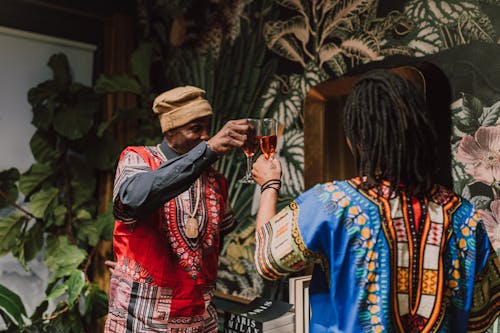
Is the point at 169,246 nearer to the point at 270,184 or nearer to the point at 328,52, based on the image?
the point at 270,184

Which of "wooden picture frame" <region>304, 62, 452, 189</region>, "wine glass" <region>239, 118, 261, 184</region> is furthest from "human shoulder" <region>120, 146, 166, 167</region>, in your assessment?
"wooden picture frame" <region>304, 62, 452, 189</region>

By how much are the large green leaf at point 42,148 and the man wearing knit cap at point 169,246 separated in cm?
140

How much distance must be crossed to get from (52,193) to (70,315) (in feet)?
2.28

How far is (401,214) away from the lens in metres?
0.99

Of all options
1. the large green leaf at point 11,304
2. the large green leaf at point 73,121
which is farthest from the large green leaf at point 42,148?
the large green leaf at point 11,304

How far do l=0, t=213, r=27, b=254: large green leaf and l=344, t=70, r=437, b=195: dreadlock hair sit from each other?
7.54 feet

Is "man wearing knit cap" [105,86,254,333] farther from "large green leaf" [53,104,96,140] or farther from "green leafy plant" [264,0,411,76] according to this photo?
"large green leaf" [53,104,96,140]

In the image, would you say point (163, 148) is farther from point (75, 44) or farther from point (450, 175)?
point (75, 44)

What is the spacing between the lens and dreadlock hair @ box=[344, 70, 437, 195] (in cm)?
97

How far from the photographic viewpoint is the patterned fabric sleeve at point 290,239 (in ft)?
3.27

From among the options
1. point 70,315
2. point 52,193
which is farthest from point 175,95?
point 70,315

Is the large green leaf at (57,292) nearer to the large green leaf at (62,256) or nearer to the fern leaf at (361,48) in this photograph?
the large green leaf at (62,256)

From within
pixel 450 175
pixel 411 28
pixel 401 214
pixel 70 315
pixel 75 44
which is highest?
pixel 75 44

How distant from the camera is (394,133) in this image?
3.17 ft
